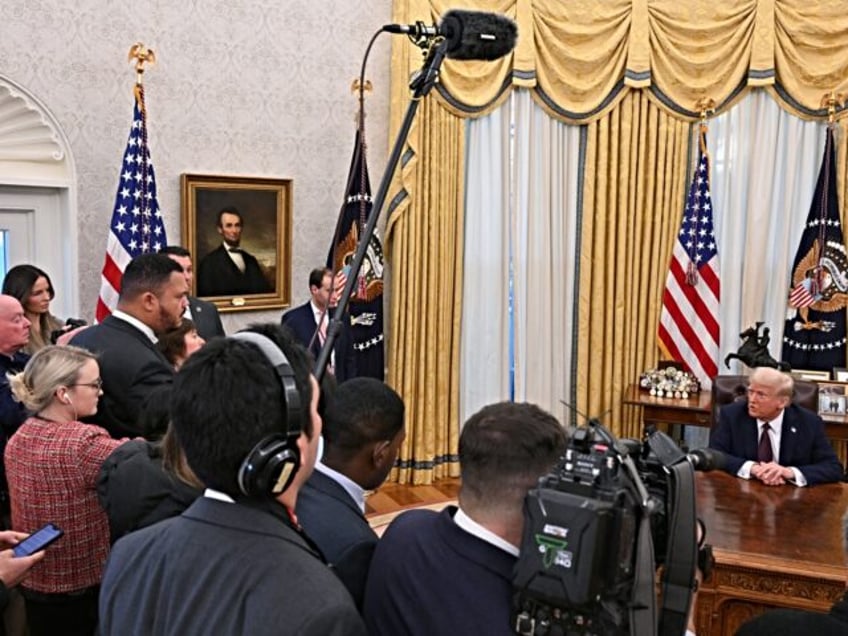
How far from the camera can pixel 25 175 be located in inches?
181

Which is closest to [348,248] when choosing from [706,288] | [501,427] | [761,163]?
[706,288]

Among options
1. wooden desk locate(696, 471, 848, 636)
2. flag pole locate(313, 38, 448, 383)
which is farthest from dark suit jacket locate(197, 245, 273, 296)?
wooden desk locate(696, 471, 848, 636)

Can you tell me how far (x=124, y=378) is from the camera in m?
3.08

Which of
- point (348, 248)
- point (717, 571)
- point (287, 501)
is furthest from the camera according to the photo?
point (348, 248)

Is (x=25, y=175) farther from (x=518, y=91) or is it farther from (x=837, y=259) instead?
(x=837, y=259)

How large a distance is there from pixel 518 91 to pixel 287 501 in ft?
18.1

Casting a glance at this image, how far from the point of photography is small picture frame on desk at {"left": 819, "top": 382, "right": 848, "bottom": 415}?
215 inches

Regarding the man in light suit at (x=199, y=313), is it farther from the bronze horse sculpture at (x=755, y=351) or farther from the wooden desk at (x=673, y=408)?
the bronze horse sculpture at (x=755, y=351)

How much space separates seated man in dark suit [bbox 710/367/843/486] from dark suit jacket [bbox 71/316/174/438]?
2.58 m

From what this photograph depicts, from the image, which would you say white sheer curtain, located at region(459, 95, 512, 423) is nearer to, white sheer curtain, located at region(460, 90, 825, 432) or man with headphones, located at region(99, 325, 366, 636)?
white sheer curtain, located at region(460, 90, 825, 432)

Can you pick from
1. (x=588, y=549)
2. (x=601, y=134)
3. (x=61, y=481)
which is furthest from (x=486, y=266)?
(x=588, y=549)

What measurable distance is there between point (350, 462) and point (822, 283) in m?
4.90

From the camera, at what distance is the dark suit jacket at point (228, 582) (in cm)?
114

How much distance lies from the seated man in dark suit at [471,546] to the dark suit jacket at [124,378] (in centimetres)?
166
